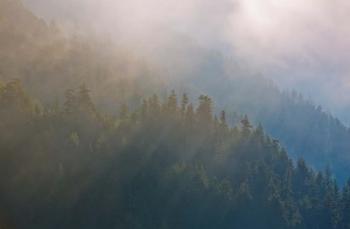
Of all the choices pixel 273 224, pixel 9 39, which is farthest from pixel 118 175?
pixel 9 39

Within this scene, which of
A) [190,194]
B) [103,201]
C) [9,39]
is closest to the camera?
[103,201]

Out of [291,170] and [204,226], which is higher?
[291,170]

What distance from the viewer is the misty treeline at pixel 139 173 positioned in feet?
295

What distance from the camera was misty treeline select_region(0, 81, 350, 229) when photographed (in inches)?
3536

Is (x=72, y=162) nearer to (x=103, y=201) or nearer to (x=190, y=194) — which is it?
(x=103, y=201)

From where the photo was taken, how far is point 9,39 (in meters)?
194

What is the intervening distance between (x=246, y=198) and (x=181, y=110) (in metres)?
24.2

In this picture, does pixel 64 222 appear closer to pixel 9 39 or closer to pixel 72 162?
pixel 72 162

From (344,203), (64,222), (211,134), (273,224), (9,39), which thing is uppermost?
(9,39)

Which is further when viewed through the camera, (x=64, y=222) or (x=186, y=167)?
(x=186, y=167)

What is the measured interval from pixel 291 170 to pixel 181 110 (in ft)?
125

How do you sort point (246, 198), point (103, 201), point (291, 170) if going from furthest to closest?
point (291, 170) → point (246, 198) → point (103, 201)

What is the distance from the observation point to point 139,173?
342 ft

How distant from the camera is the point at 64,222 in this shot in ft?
294
